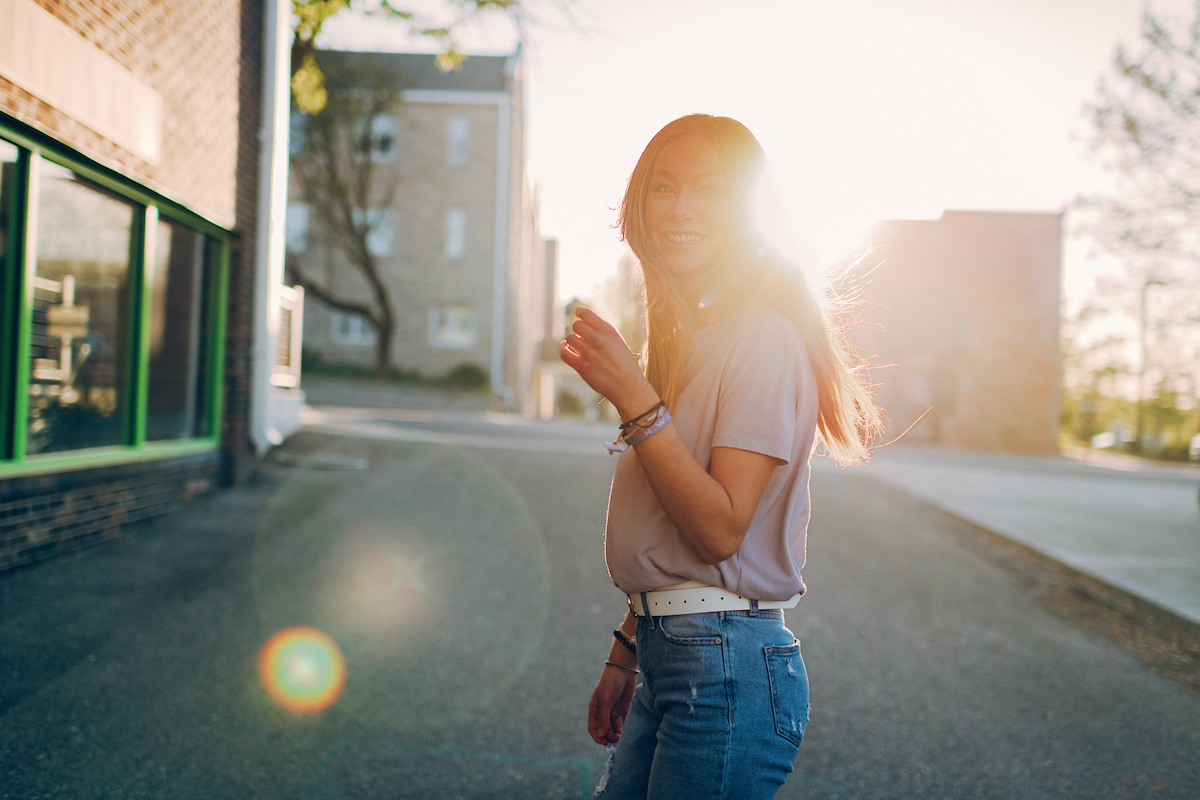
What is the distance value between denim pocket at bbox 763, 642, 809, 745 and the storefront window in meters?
6.44

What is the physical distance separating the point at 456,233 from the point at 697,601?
27.1 m

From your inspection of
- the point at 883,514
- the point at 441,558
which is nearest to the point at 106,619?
the point at 441,558

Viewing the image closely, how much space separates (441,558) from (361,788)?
3.03 meters

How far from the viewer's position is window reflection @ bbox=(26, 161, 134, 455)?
16.8 ft

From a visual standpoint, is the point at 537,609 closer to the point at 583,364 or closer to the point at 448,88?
the point at 583,364

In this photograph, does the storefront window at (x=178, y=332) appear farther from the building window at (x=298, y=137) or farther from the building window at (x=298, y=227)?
the building window at (x=298, y=227)

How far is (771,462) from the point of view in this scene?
1.24m

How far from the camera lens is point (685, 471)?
1213mm

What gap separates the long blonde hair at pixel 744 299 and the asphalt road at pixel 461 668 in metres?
2.28

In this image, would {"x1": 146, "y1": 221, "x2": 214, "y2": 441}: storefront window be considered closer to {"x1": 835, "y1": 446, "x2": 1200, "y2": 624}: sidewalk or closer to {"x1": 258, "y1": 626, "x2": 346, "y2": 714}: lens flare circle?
{"x1": 258, "y1": 626, "x2": 346, "y2": 714}: lens flare circle

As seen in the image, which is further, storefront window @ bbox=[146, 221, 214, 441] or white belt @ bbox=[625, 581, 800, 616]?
storefront window @ bbox=[146, 221, 214, 441]

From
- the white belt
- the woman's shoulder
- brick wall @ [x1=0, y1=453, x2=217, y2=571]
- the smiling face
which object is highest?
the smiling face

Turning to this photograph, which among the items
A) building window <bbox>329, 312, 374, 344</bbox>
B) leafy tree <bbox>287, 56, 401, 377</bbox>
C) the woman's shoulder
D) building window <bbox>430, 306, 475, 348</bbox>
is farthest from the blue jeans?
building window <bbox>329, 312, 374, 344</bbox>

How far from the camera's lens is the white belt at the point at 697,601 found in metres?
1.33
